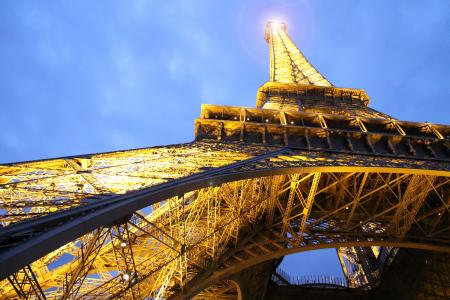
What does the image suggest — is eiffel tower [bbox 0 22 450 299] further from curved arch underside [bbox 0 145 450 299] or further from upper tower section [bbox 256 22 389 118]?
upper tower section [bbox 256 22 389 118]

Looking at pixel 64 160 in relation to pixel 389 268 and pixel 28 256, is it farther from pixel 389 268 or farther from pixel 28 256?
pixel 389 268

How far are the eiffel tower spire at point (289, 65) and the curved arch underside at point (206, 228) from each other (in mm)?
20819

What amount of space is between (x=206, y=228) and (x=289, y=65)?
34.4 m

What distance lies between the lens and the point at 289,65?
147ft

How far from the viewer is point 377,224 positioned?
19.0 m

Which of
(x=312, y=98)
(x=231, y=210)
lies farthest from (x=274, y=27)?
(x=231, y=210)

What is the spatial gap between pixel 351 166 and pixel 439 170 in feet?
11.8

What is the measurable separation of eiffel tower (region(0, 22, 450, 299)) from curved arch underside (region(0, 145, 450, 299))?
4cm

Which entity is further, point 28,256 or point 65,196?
point 65,196

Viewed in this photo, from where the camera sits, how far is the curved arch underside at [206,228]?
6.70 metres

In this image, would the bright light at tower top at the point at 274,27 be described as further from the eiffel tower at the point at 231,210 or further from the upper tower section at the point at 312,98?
the eiffel tower at the point at 231,210

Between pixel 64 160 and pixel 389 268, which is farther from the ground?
pixel 64 160

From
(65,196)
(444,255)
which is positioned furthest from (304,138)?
(65,196)

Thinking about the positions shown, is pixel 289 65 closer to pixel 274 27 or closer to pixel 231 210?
pixel 274 27
